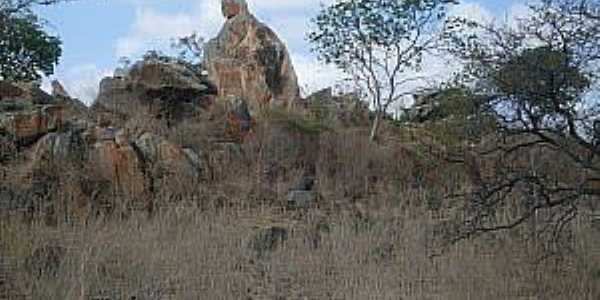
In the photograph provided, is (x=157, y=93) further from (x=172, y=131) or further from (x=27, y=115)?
(x=27, y=115)

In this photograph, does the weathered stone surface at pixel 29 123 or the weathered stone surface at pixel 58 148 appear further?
the weathered stone surface at pixel 29 123

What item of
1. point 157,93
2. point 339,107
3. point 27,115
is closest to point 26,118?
point 27,115

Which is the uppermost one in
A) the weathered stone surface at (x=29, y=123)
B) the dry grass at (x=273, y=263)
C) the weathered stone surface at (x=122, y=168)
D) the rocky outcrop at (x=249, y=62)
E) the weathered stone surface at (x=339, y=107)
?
the rocky outcrop at (x=249, y=62)

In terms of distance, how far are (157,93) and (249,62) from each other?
376 cm

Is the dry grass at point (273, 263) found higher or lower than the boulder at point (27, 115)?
lower

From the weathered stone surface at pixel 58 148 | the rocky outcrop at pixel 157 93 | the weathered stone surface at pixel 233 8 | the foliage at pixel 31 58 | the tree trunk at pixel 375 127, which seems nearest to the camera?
the weathered stone surface at pixel 58 148

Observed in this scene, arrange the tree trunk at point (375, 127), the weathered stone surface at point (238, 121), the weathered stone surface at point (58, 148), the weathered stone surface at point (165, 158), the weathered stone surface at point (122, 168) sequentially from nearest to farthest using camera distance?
the weathered stone surface at point (58, 148)
the weathered stone surface at point (122, 168)
the weathered stone surface at point (165, 158)
the weathered stone surface at point (238, 121)
the tree trunk at point (375, 127)

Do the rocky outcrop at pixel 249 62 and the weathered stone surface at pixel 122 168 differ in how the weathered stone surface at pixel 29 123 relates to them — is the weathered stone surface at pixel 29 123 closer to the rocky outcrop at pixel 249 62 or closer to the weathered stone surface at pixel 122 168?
the weathered stone surface at pixel 122 168

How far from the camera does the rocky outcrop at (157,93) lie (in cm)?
1756

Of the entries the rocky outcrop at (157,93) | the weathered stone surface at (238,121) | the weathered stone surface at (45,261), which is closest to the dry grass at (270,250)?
the weathered stone surface at (45,261)

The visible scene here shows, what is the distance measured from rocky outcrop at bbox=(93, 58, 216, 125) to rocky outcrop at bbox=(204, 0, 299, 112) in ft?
5.91

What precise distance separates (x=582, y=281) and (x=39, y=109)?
336 inches

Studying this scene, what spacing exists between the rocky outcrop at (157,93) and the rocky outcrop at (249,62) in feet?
5.91

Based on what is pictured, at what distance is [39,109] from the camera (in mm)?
13648
